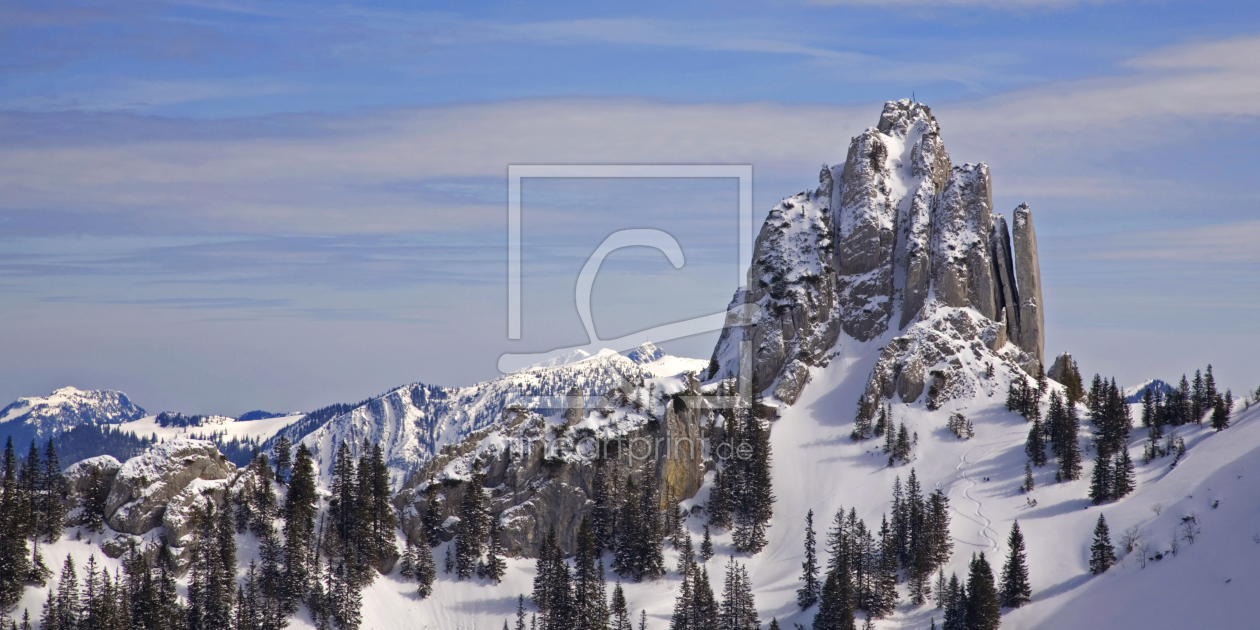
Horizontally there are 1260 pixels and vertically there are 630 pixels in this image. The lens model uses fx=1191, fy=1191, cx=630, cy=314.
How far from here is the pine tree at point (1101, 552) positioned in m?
156

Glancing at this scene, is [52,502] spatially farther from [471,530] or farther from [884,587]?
[884,587]

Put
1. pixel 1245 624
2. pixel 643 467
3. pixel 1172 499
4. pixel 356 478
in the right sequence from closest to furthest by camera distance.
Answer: pixel 1245 624 < pixel 1172 499 < pixel 356 478 < pixel 643 467

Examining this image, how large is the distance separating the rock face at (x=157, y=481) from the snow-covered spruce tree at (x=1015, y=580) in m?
107

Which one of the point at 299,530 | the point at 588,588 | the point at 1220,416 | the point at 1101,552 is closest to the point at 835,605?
the point at 588,588

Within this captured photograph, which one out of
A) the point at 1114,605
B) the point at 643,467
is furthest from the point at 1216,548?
the point at 643,467

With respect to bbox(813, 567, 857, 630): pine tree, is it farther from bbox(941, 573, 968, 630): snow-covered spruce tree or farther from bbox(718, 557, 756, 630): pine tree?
bbox(941, 573, 968, 630): snow-covered spruce tree

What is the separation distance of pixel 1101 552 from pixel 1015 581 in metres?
12.9

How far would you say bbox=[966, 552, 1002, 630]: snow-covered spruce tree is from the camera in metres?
145

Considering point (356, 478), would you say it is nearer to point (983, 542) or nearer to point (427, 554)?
point (427, 554)

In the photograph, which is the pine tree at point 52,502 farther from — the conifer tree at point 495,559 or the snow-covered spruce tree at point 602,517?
the snow-covered spruce tree at point 602,517

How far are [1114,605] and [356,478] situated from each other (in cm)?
10455

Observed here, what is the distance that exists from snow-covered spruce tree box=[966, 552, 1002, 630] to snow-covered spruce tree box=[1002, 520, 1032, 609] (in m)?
5.98

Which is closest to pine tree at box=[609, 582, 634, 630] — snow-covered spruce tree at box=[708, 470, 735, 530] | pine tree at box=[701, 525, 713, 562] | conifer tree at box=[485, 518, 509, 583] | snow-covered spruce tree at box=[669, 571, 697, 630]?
snow-covered spruce tree at box=[669, 571, 697, 630]

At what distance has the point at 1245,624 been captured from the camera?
134500 mm
